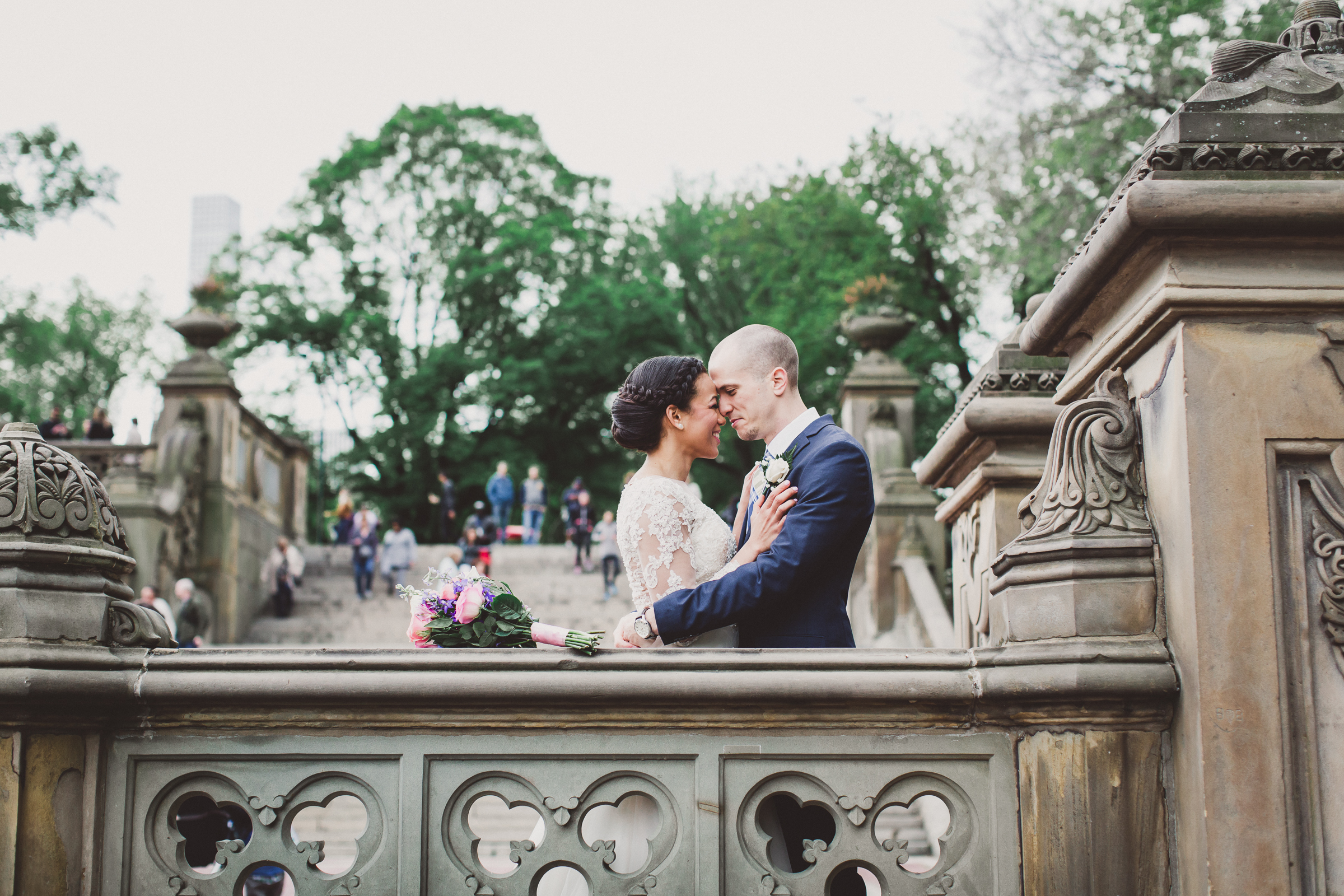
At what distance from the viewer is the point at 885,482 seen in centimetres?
1312

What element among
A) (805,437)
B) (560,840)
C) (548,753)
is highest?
(805,437)

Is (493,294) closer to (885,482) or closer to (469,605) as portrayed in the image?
(885,482)

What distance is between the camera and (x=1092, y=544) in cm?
303

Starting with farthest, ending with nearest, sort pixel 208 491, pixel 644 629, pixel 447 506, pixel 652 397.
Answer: pixel 447 506 < pixel 208 491 < pixel 652 397 < pixel 644 629

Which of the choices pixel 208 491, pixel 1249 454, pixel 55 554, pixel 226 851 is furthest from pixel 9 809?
pixel 208 491

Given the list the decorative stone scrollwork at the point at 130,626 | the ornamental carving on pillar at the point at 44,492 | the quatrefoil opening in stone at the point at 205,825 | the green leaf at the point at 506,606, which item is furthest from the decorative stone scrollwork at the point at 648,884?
the quatrefoil opening in stone at the point at 205,825

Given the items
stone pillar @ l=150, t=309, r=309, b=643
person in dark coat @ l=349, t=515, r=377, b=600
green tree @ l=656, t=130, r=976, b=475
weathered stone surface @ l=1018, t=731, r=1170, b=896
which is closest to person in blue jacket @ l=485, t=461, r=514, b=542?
person in dark coat @ l=349, t=515, r=377, b=600

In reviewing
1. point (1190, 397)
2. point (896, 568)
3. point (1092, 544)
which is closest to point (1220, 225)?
point (1190, 397)

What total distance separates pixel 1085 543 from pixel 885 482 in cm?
1017

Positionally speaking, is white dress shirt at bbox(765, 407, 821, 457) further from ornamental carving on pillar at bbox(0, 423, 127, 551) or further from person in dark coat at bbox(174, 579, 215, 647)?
person in dark coat at bbox(174, 579, 215, 647)

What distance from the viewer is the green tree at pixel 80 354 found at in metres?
42.2

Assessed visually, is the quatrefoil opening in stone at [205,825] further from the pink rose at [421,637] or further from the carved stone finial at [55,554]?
the pink rose at [421,637]

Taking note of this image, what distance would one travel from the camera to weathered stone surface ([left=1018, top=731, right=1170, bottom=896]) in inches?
114

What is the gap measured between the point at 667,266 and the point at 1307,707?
114 feet
